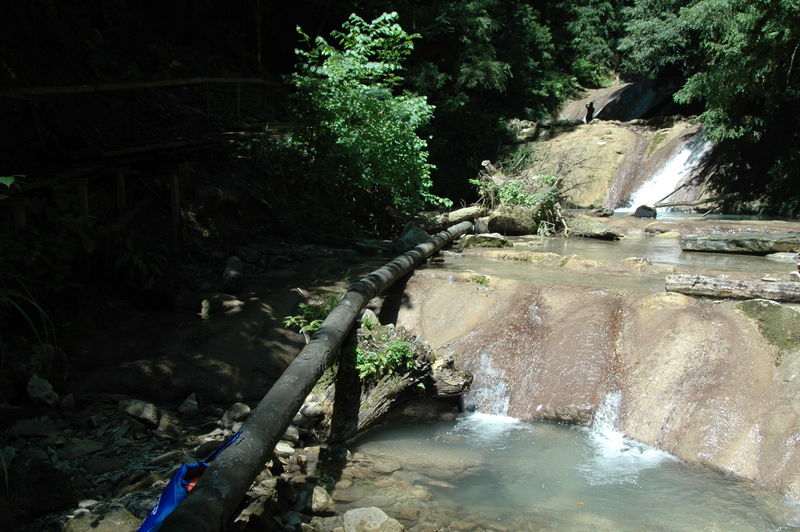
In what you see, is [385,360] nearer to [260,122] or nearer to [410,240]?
[410,240]

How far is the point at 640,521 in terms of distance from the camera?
3.61 m

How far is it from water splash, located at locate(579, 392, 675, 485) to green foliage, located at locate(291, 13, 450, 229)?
5438mm

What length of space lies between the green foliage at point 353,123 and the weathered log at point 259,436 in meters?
3.95

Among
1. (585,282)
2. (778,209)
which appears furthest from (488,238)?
(778,209)

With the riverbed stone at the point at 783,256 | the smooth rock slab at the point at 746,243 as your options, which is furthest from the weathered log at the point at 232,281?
the riverbed stone at the point at 783,256

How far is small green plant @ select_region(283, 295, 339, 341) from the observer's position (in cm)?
534

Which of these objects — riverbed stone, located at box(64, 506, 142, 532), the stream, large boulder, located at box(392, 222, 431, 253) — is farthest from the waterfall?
riverbed stone, located at box(64, 506, 142, 532)

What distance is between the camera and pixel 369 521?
3307 mm

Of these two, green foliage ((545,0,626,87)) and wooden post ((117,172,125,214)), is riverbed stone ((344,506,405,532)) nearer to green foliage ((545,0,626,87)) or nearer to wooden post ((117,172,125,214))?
wooden post ((117,172,125,214))

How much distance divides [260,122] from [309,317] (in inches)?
296

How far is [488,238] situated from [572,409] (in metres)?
5.70

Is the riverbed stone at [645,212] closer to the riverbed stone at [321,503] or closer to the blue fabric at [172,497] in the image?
the riverbed stone at [321,503]

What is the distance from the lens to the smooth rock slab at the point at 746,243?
9.68 meters

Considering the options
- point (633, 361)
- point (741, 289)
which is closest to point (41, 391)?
point (633, 361)
